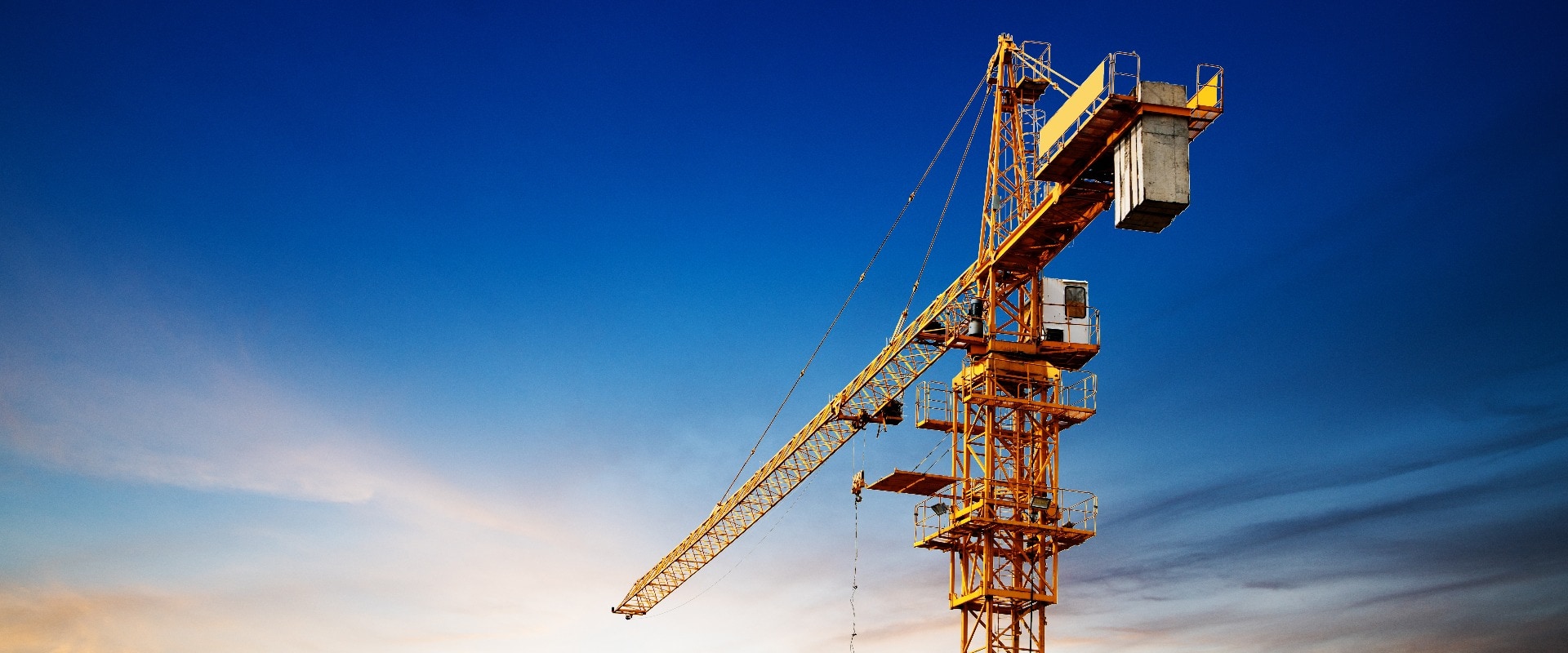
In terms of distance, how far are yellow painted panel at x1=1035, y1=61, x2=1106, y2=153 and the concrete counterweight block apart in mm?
1701

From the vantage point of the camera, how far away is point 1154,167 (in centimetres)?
4381

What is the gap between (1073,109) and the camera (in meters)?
48.0

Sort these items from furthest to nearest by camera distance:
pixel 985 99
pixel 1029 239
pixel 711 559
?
pixel 711 559
pixel 985 99
pixel 1029 239

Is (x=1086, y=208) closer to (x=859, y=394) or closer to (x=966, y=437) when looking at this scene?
(x=966, y=437)

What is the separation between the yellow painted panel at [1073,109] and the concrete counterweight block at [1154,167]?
1.70m

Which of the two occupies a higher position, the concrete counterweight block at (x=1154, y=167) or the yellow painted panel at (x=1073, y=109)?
the yellow painted panel at (x=1073, y=109)

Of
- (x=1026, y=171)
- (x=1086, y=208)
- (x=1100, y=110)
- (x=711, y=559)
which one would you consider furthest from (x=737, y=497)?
(x=1100, y=110)

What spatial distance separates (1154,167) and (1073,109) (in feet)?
17.3

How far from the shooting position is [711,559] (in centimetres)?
11562

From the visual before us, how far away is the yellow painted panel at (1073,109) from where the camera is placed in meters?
46.1

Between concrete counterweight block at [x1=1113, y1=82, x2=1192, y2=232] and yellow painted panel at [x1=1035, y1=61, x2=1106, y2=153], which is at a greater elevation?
yellow painted panel at [x1=1035, y1=61, x2=1106, y2=153]

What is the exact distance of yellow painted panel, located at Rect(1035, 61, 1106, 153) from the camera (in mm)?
46125

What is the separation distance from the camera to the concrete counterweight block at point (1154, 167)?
142 feet

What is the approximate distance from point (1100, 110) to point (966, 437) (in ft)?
66.2
